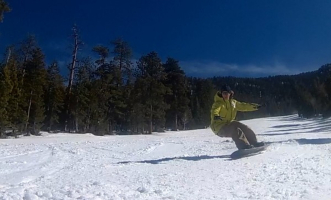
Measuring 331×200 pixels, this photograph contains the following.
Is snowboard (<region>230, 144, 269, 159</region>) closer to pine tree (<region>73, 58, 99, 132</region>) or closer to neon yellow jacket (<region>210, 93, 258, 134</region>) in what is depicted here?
neon yellow jacket (<region>210, 93, 258, 134</region>)

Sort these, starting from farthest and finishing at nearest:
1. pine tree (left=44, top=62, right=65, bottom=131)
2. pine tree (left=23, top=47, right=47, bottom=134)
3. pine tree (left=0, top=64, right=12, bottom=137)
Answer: pine tree (left=44, top=62, right=65, bottom=131)
pine tree (left=23, top=47, right=47, bottom=134)
pine tree (left=0, top=64, right=12, bottom=137)

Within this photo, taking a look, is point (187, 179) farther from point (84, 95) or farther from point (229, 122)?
point (84, 95)

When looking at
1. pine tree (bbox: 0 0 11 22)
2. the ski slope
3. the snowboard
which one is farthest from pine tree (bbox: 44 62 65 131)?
the snowboard

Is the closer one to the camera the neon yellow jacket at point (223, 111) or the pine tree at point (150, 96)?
the neon yellow jacket at point (223, 111)

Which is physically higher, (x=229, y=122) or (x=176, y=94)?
(x=176, y=94)

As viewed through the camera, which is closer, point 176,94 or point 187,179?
point 187,179

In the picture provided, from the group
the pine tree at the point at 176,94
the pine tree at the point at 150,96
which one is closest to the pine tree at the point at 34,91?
the pine tree at the point at 150,96

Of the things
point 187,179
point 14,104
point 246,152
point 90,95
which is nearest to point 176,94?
point 90,95

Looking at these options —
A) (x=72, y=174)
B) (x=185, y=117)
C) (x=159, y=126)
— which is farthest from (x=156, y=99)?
(x=72, y=174)

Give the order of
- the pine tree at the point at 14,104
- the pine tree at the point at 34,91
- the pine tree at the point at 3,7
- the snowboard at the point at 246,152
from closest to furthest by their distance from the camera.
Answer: the snowboard at the point at 246,152, the pine tree at the point at 3,7, the pine tree at the point at 14,104, the pine tree at the point at 34,91

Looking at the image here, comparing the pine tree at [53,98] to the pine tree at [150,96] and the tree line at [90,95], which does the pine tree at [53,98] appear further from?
the pine tree at [150,96]

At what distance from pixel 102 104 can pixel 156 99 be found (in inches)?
231

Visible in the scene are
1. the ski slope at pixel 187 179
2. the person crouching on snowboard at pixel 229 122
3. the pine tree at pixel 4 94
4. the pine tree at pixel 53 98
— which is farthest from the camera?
the pine tree at pixel 53 98

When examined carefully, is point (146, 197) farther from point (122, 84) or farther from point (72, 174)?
point (122, 84)
